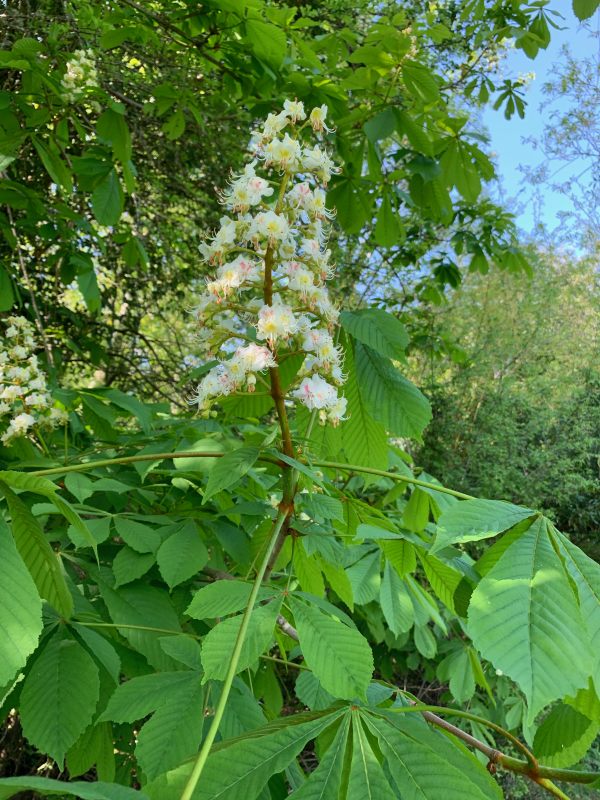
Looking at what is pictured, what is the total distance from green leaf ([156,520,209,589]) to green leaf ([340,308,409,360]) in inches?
18.4

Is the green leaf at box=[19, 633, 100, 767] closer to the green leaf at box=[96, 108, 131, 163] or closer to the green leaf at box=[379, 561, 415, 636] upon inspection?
the green leaf at box=[379, 561, 415, 636]

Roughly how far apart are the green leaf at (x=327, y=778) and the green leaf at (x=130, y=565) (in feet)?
1.94

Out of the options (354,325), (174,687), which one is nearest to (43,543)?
(174,687)

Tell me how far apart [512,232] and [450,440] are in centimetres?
353

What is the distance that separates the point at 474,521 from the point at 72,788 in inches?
17.4

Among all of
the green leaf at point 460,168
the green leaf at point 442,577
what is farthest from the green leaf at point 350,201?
the green leaf at point 442,577

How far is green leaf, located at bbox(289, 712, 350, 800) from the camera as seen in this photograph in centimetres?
52

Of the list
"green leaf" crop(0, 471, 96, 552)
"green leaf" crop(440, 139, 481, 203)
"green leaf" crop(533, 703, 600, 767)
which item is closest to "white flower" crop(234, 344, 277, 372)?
"green leaf" crop(0, 471, 96, 552)

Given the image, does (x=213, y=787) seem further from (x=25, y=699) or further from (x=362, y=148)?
(x=362, y=148)

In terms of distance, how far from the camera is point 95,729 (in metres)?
0.98

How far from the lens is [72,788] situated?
1.25ft

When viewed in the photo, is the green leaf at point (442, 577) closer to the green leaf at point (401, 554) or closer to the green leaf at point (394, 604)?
the green leaf at point (401, 554)

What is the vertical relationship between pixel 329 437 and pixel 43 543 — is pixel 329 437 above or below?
above

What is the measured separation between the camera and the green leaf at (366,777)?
499mm
